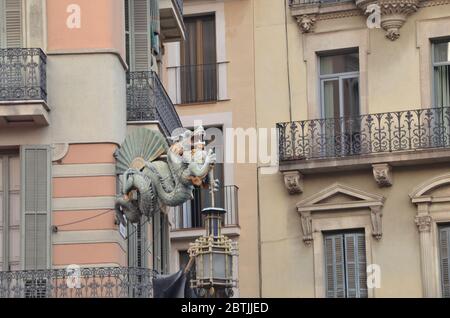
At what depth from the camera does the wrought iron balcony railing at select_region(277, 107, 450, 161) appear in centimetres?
5066

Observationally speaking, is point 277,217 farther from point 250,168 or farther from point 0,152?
point 0,152

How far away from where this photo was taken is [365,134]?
5119 cm

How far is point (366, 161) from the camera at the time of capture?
167ft

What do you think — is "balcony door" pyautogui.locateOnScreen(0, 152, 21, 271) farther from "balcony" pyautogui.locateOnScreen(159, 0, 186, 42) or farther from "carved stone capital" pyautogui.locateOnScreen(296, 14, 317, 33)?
"carved stone capital" pyautogui.locateOnScreen(296, 14, 317, 33)

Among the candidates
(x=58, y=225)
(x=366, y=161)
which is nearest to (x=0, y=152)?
(x=58, y=225)

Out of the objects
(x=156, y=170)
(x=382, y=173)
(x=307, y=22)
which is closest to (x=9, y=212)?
(x=156, y=170)

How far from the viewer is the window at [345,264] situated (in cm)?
5128

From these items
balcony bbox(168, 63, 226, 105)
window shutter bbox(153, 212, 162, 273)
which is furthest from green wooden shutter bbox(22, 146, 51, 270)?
balcony bbox(168, 63, 226, 105)

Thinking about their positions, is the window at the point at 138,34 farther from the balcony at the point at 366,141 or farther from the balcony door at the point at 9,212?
the balcony at the point at 366,141

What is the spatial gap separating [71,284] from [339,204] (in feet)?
55.4

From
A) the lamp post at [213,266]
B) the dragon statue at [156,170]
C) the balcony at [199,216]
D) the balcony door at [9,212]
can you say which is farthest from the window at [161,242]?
the balcony at [199,216]

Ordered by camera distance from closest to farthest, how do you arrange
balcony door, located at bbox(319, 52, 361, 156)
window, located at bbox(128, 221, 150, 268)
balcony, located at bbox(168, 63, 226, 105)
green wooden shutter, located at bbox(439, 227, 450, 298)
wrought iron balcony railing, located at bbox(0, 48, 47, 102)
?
wrought iron balcony railing, located at bbox(0, 48, 47, 102) → window, located at bbox(128, 221, 150, 268) → green wooden shutter, located at bbox(439, 227, 450, 298) → balcony door, located at bbox(319, 52, 361, 156) → balcony, located at bbox(168, 63, 226, 105)

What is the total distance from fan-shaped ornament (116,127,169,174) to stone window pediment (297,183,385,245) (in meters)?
15.0

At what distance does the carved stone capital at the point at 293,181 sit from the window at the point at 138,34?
12329 millimetres
